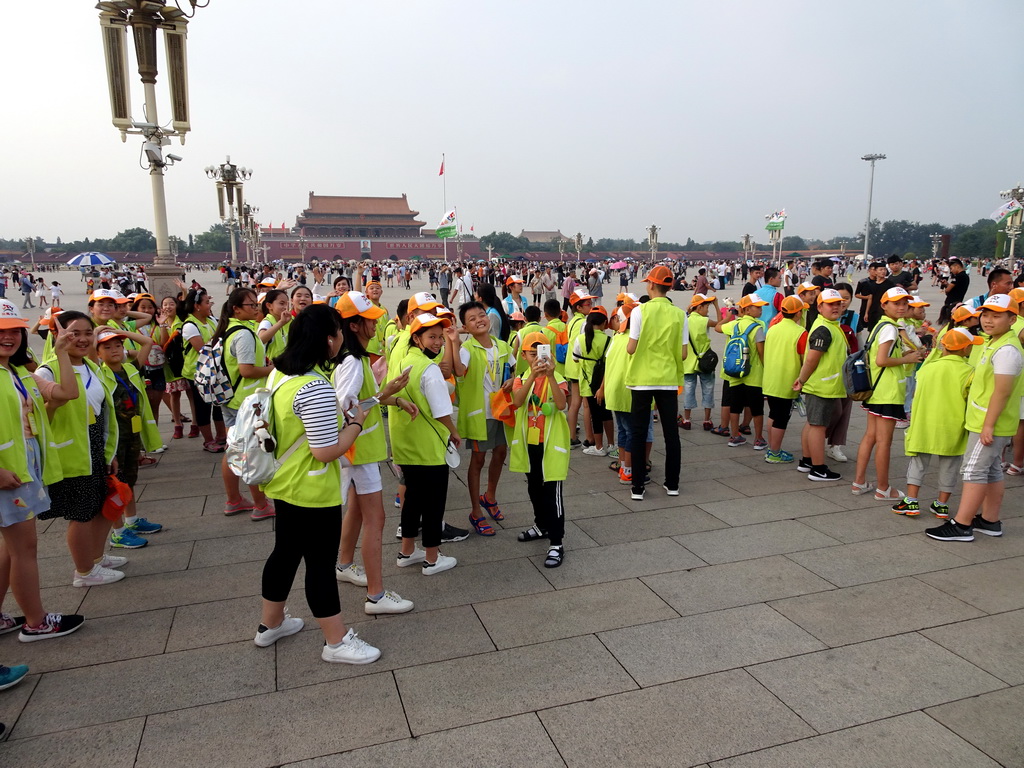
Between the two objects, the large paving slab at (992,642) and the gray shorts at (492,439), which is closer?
the large paving slab at (992,642)

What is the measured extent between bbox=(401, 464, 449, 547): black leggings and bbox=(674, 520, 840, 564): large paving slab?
1.63 m

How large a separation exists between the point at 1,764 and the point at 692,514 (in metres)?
3.92

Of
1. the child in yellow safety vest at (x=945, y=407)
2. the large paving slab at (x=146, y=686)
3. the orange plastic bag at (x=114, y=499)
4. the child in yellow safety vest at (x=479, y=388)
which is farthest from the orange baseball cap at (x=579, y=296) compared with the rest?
the large paving slab at (x=146, y=686)

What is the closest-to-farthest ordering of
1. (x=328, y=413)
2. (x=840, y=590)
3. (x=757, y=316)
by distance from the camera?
1. (x=328, y=413)
2. (x=840, y=590)
3. (x=757, y=316)

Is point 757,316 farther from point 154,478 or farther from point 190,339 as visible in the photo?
point 154,478

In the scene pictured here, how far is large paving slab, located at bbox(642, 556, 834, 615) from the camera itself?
3.38 metres

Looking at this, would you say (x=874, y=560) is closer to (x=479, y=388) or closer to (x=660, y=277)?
(x=660, y=277)

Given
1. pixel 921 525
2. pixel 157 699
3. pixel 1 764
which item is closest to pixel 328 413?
pixel 157 699

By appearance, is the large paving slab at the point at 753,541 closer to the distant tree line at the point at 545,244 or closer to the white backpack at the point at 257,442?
the white backpack at the point at 257,442

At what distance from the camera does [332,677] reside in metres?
2.76

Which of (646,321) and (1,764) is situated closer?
(1,764)

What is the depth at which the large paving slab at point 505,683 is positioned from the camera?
2.53 m

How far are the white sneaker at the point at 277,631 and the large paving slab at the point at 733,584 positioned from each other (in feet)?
6.12

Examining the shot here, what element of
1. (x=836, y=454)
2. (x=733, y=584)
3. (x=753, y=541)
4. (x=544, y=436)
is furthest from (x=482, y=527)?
(x=836, y=454)
